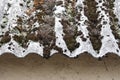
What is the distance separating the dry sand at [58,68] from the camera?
10.4ft

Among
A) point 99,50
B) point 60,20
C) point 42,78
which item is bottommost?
point 42,78

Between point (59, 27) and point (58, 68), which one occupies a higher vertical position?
point (59, 27)

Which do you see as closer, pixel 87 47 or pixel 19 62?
pixel 87 47

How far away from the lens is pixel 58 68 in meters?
3.17

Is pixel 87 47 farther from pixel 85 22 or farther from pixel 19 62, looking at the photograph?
pixel 19 62

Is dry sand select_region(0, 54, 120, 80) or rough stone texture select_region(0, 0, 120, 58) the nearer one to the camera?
rough stone texture select_region(0, 0, 120, 58)

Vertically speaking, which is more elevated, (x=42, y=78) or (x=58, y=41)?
(x=58, y=41)

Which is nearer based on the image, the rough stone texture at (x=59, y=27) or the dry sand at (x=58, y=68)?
the rough stone texture at (x=59, y=27)

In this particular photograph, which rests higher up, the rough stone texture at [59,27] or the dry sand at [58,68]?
the rough stone texture at [59,27]

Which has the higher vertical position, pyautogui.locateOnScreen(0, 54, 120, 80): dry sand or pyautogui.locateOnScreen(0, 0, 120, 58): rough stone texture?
pyautogui.locateOnScreen(0, 0, 120, 58): rough stone texture

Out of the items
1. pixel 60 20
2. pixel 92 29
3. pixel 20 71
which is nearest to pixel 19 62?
pixel 20 71

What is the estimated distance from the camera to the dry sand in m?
3.17

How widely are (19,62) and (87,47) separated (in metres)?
0.71

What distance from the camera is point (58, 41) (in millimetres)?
2980
